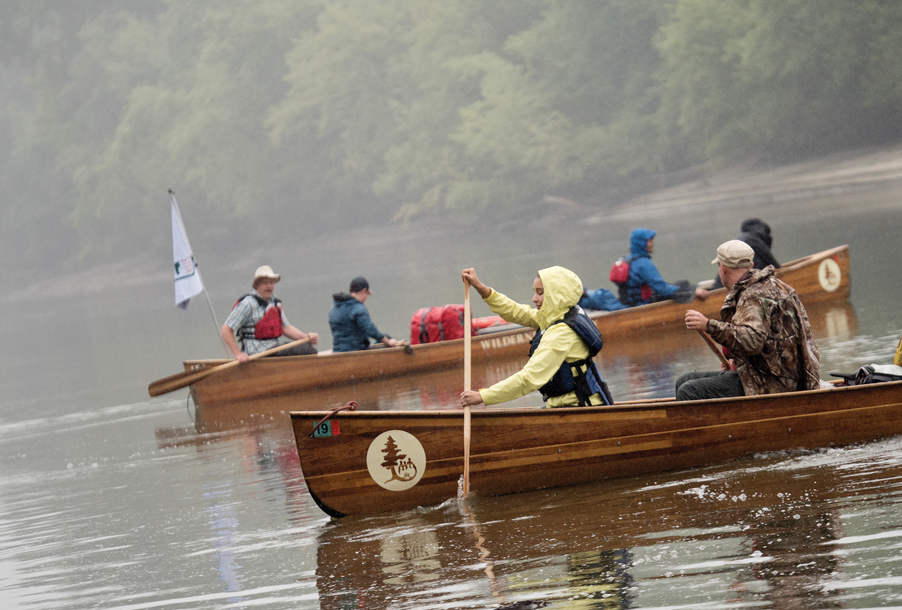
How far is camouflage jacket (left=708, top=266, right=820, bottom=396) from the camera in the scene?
6.00 metres

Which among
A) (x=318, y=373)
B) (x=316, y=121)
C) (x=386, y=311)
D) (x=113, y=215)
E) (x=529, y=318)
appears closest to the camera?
(x=529, y=318)

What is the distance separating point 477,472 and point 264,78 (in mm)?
68505

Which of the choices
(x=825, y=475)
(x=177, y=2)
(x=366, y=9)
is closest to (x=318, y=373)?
(x=825, y=475)

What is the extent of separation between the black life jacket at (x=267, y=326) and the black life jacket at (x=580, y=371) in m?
6.11

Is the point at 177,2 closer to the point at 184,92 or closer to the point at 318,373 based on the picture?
the point at 184,92

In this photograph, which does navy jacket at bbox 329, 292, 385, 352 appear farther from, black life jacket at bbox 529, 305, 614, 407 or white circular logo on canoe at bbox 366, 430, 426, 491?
black life jacket at bbox 529, 305, 614, 407

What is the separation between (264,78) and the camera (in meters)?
71.7

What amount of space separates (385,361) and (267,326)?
1459 mm

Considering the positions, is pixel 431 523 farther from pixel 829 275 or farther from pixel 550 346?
pixel 829 275

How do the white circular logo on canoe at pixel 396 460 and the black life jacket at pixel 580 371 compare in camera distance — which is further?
the white circular logo on canoe at pixel 396 460

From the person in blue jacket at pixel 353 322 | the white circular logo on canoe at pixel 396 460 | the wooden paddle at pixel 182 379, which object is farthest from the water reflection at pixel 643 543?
the wooden paddle at pixel 182 379

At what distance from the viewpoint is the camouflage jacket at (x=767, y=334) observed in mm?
Answer: 6004

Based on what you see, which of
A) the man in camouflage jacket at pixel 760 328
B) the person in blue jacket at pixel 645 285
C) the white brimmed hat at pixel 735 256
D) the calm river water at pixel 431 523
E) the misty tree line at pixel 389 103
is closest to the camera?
the calm river water at pixel 431 523

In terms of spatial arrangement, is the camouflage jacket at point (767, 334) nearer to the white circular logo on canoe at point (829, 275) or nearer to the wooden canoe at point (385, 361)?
the wooden canoe at point (385, 361)
